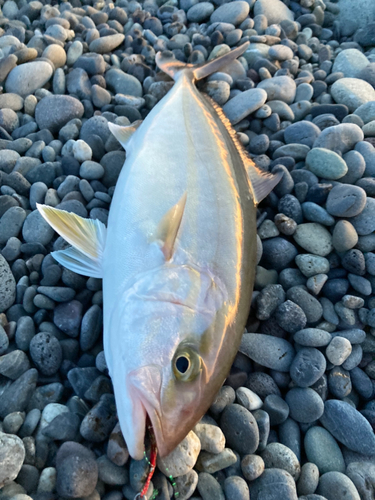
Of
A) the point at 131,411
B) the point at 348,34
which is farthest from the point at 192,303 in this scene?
the point at 348,34

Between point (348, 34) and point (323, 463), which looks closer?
point (323, 463)

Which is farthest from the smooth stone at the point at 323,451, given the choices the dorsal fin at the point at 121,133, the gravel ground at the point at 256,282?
the dorsal fin at the point at 121,133

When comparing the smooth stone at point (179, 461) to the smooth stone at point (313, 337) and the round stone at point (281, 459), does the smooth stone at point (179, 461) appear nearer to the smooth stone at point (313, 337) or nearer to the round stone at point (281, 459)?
the round stone at point (281, 459)

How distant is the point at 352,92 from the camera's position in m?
3.70

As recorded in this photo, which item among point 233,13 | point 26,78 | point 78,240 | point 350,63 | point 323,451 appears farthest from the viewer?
point 233,13

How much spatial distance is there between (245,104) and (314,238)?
1.54 metres

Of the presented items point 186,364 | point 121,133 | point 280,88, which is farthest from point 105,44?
point 186,364

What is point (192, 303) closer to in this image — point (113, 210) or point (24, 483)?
point (113, 210)

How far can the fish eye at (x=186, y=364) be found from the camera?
165 cm

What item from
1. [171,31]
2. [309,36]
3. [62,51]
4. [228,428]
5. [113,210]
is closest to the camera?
[228,428]

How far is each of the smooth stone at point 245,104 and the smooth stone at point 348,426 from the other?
252 cm

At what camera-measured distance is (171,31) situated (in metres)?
4.39

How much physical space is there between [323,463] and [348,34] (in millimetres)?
5275

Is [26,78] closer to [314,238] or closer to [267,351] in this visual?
[314,238]
